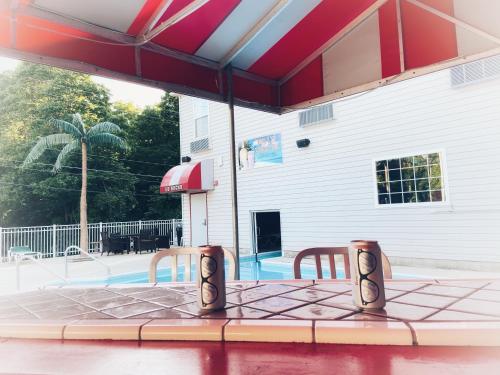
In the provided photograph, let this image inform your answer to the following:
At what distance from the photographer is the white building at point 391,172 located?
5582mm

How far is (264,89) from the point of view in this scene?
133 inches

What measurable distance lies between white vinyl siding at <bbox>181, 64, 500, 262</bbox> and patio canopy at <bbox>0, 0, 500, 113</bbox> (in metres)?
3.88

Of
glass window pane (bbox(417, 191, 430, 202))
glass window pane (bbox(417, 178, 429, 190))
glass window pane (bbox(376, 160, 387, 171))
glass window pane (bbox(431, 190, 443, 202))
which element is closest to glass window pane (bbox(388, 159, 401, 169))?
glass window pane (bbox(376, 160, 387, 171))

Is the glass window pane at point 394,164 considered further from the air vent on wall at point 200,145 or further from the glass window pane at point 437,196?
the air vent on wall at point 200,145

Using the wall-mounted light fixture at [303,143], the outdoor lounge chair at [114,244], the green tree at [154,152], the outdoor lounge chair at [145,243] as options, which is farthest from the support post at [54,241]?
the wall-mounted light fixture at [303,143]

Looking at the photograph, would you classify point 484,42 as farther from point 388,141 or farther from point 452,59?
point 388,141

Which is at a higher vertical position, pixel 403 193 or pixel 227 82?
pixel 227 82

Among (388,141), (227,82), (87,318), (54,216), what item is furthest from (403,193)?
(54,216)

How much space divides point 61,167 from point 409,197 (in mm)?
14663

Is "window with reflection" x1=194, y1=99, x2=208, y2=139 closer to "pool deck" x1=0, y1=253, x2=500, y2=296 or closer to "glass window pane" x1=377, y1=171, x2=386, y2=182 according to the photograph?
"pool deck" x1=0, y1=253, x2=500, y2=296

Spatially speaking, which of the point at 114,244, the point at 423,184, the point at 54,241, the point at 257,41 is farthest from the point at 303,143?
the point at 54,241

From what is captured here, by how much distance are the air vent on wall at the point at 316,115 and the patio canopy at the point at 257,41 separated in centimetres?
441

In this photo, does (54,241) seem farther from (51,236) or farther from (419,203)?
(419,203)

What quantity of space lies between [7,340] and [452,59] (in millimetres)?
3099
